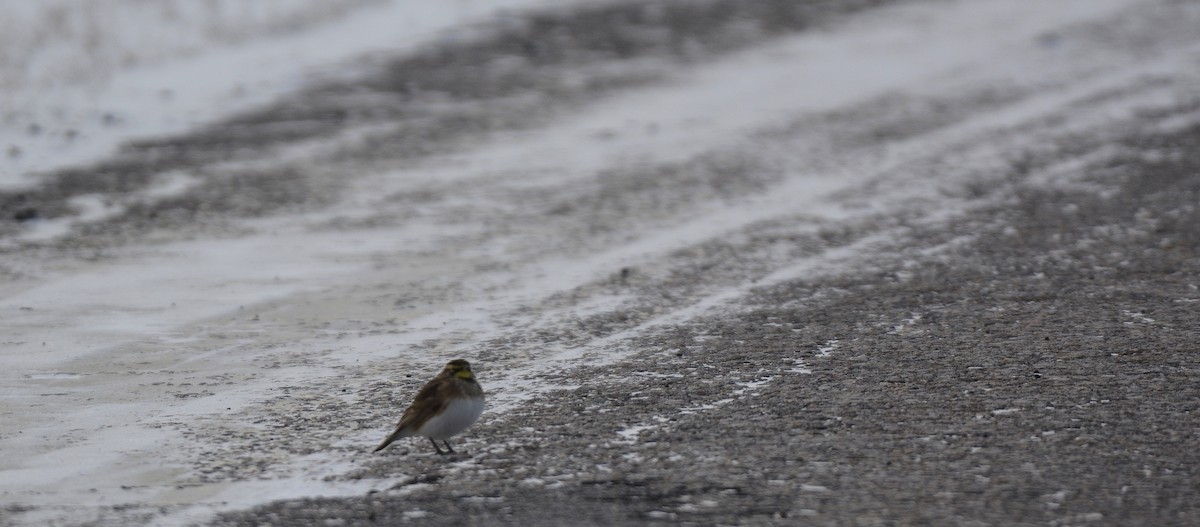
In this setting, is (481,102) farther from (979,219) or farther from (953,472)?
(953,472)

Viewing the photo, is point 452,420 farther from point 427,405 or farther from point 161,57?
point 161,57

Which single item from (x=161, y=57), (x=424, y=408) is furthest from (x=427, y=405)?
(x=161, y=57)

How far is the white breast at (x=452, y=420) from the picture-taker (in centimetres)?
478

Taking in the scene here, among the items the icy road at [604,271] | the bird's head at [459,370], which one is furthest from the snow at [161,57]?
the bird's head at [459,370]

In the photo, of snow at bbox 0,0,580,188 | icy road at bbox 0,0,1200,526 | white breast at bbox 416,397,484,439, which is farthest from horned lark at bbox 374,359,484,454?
snow at bbox 0,0,580,188

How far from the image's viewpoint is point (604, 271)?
741cm

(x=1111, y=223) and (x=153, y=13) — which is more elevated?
(x=153, y=13)

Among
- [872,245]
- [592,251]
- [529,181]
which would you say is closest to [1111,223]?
[872,245]

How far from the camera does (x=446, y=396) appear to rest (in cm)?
478

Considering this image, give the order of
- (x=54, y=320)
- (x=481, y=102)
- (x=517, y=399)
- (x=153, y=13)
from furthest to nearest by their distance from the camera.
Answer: (x=153, y=13) → (x=481, y=102) → (x=54, y=320) → (x=517, y=399)

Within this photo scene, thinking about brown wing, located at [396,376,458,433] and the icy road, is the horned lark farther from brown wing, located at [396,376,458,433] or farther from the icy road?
the icy road

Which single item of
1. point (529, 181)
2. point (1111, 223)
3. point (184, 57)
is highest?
point (184, 57)

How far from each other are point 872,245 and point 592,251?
1.49 m

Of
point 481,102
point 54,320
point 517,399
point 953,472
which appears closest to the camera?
point 953,472
